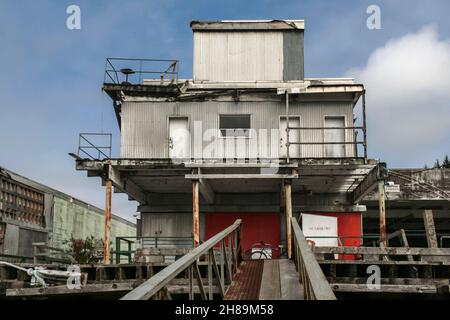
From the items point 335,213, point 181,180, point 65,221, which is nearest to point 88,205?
point 65,221

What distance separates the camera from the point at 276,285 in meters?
8.26

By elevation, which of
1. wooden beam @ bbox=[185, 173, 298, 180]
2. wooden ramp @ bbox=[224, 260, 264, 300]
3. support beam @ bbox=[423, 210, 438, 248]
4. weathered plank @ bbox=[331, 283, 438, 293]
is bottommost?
weathered plank @ bbox=[331, 283, 438, 293]

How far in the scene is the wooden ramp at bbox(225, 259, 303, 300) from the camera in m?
7.40

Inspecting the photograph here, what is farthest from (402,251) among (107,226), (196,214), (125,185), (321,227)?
(125,185)

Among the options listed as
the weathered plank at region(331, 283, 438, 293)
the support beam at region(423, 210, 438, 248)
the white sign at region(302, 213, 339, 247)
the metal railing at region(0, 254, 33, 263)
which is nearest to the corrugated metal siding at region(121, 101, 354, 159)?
the white sign at region(302, 213, 339, 247)

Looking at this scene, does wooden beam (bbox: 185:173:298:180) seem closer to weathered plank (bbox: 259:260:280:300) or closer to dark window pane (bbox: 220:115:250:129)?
dark window pane (bbox: 220:115:250:129)

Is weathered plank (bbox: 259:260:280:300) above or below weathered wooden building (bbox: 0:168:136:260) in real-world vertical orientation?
below

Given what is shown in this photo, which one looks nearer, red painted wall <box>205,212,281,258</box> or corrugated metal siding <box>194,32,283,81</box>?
corrugated metal siding <box>194,32,283,81</box>

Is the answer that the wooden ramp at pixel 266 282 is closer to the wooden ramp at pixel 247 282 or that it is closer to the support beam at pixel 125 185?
the wooden ramp at pixel 247 282

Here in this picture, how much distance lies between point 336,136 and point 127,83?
26.1 ft

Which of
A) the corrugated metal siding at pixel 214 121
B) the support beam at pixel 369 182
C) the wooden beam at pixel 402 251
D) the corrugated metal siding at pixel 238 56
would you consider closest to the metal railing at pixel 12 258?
the corrugated metal siding at pixel 214 121

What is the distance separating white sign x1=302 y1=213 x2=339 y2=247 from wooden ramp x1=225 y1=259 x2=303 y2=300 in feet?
29.3
